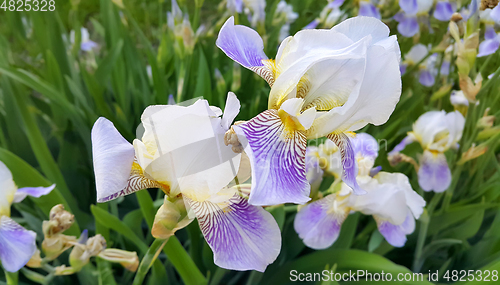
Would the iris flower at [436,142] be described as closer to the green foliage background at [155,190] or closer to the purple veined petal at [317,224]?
the green foliage background at [155,190]

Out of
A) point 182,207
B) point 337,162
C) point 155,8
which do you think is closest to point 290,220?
point 337,162

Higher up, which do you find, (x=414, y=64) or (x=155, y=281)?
(x=414, y=64)

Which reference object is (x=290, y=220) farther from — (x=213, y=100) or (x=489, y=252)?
(x=489, y=252)

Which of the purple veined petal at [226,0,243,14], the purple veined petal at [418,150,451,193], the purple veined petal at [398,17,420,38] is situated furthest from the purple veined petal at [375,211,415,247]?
the purple veined petal at [226,0,243,14]

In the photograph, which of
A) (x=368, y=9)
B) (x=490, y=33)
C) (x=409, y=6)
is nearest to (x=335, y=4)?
(x=368, y=9)

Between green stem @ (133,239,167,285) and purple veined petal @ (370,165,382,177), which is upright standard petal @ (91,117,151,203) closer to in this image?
green stem @ (133,239,167,285)

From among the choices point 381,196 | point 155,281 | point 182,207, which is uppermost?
point 182,207
